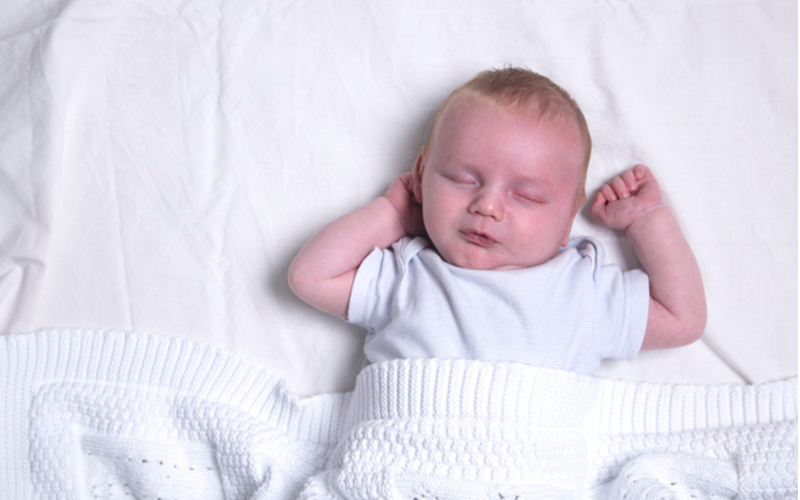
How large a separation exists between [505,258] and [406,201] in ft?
0.76

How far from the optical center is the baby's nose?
1003mm

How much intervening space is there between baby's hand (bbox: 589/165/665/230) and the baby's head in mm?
107

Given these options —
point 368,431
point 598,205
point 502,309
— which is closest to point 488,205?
point 502,309

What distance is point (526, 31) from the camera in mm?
1217

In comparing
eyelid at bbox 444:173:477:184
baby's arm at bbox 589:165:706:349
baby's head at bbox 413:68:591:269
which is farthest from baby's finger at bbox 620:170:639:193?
eyelid at bbox 444:173:477:184

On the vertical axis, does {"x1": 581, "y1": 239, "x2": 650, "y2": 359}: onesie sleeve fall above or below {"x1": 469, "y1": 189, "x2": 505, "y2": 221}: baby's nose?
below

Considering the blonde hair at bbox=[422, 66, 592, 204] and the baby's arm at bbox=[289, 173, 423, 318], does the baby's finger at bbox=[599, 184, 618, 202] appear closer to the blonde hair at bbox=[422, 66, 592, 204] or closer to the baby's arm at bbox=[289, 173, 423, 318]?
the blonde hair at bbox=[422, 66, 592, 204]

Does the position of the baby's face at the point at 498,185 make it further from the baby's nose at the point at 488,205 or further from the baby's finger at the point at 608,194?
the baby's finger at the point at 608,194

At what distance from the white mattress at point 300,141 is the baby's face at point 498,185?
0.56ft

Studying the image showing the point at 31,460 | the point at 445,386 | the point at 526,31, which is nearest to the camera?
the point at 445,386

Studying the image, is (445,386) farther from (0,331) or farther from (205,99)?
(0,331)

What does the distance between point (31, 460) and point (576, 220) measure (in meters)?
1.16

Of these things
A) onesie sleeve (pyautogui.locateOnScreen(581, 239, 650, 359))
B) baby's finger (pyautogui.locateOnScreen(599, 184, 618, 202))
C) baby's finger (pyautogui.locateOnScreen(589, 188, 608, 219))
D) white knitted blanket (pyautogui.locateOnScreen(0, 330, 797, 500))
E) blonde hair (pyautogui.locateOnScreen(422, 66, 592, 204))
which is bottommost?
white knitted blanket (pyautogui.locateOnScreen(0, 330, 797, 500))

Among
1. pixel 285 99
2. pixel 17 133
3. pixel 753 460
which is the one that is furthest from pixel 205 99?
pixel 753 460
